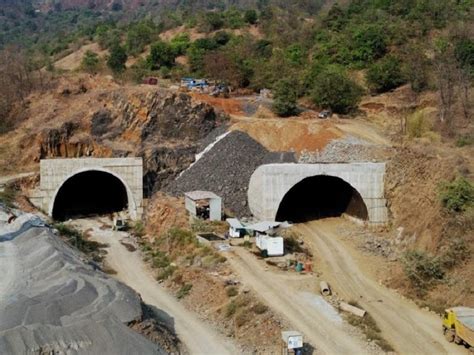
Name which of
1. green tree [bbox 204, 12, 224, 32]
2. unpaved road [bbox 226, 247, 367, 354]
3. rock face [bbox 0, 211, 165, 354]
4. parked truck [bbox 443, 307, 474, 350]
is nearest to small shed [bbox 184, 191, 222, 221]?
unpaved road [bbox 226, 247, 367, 354]

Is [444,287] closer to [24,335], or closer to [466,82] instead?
[24,335]

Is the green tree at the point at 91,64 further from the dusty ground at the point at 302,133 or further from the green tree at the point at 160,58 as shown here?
the dusty ground at the point at 302,133

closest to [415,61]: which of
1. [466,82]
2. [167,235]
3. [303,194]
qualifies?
[466,82]

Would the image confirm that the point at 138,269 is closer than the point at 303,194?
Yes

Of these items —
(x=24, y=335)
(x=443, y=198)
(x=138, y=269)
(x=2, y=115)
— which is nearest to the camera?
(x=24, y=335)

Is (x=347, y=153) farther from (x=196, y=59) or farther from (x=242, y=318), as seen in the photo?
(x=196, y=59)

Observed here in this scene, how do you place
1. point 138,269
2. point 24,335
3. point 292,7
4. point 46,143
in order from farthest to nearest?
point 292,7 < point 46,143 < point 138,269 < point 24,335
